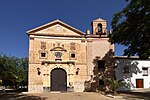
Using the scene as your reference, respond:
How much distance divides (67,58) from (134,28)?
9.43m

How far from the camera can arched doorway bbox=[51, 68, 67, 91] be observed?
27500 millimetres

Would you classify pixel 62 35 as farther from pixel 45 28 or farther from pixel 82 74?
pixel 82 74

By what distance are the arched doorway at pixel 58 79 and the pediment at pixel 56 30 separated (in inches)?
183

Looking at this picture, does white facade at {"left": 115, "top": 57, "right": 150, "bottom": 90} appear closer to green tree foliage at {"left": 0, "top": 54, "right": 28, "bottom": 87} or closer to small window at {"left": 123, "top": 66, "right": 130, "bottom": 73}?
small window at {"left": 123, "top": 66, "right": 130, "bottom": 73}

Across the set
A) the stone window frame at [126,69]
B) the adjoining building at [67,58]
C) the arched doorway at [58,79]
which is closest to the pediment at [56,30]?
the adjoining building at [67,58]

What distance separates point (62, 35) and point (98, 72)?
6591 millimetres

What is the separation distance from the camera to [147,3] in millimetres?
19250

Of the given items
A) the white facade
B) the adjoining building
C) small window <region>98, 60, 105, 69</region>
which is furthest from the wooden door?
small window <region>98, 60, 105, 69</region>

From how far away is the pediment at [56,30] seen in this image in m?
27.6

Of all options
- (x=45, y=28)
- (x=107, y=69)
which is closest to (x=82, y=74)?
(x=107, y=69)

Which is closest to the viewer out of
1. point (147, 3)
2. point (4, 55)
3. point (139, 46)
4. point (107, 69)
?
point (147, 3)

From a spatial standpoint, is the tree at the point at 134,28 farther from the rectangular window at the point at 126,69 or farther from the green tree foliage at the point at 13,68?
the green tree foliage at the point at 13,68

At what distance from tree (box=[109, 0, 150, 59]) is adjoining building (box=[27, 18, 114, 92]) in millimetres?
3590

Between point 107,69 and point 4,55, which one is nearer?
point 107,69
